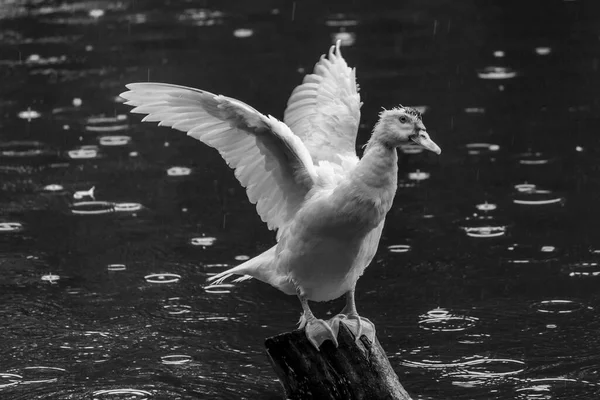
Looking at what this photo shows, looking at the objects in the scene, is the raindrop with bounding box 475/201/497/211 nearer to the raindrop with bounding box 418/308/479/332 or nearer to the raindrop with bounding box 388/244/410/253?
the raindrop with bounding box 388/244/410/253

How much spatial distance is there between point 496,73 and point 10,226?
21.3 ft

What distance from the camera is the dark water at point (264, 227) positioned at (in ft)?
24.9

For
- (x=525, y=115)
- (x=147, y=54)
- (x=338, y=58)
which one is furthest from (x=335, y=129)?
(x=147, y=54)

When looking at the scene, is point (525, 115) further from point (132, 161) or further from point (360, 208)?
point (360, 208)

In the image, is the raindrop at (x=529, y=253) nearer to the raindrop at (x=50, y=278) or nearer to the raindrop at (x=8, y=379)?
the raindrop at (x=50, y=278)

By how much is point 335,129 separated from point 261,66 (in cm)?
707

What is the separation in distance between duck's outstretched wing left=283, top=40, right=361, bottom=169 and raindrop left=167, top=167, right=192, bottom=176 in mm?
3123

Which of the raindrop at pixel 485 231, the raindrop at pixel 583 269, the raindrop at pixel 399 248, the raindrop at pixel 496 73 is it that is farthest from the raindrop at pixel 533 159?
the raindrop at pixel 496 73

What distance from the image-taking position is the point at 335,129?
7.77 meters

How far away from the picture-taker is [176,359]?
7684 millimetres

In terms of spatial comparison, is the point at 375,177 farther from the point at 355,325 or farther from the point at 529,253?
the point at 529,253

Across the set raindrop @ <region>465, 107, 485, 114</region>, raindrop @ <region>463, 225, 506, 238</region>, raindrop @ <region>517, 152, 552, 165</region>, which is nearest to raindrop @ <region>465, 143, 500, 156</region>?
raindrop @ <region>517, 152, 552, 165</region>

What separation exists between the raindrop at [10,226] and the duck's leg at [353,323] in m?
4.27

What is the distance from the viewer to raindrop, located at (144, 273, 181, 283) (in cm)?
893
